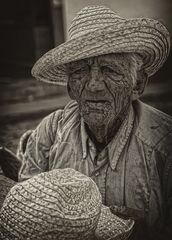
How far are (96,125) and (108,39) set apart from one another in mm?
253

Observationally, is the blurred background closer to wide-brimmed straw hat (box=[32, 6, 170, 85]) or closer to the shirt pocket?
wide-brimmed straw hat (box=[32, 6, 170, 85])

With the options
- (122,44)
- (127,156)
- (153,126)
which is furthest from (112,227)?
(122,44)

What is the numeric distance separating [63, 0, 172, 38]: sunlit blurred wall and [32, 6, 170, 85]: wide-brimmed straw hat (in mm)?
90

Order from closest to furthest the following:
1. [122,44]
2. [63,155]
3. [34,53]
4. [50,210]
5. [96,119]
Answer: [50,210] < [122,44] < [96,119] < [63,155] < [34,53]

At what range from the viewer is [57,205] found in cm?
→ 111

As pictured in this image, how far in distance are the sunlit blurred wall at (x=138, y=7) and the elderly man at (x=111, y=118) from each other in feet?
0.31

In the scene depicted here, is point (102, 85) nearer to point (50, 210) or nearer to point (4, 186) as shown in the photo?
point (50, 210)

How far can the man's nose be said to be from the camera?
126 cm

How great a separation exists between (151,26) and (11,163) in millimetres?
734

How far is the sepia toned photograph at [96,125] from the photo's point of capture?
113cm

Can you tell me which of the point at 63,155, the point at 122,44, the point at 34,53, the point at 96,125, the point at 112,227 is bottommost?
the point at 112,227

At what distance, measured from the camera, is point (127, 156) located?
54.1 inches

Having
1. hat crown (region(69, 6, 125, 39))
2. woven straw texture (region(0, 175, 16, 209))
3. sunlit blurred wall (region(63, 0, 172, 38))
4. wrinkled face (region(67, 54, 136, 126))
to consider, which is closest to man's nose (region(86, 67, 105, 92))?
wrinkled face (region(67, 54, 136, 126))

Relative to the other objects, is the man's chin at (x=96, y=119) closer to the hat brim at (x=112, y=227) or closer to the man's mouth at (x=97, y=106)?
the man's mouth at (x=97, y=106)
